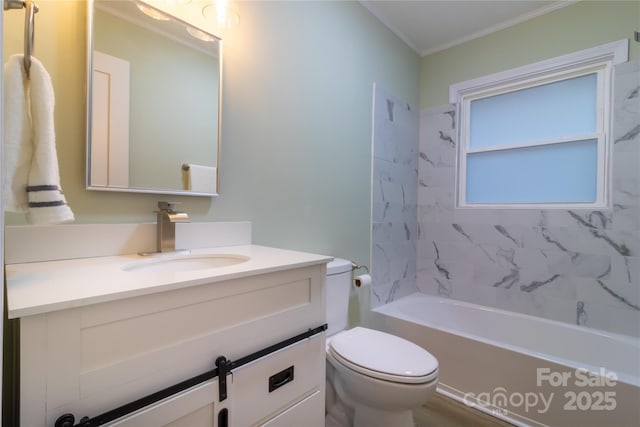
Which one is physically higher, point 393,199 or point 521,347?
point 393,199

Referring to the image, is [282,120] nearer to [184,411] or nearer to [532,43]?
[184,411]

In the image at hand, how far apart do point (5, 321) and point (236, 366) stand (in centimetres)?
61

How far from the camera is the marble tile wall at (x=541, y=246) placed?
5.86ft

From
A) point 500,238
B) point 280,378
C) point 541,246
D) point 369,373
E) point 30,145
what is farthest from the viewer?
point 500,238

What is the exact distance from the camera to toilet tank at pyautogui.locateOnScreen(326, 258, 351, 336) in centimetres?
157

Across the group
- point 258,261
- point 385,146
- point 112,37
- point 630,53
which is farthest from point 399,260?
point 112,37

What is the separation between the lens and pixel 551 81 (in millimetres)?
2109

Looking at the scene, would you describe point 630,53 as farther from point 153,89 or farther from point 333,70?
point 153,89

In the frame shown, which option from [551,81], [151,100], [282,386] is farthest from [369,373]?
[551,81]

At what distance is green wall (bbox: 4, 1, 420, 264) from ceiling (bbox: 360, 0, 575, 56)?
0.12 metres

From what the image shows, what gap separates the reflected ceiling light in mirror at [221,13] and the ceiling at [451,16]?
1.12m

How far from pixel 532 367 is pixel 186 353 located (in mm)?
1726

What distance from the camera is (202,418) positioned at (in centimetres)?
73

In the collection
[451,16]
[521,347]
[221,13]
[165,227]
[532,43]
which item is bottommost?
[521,347]
